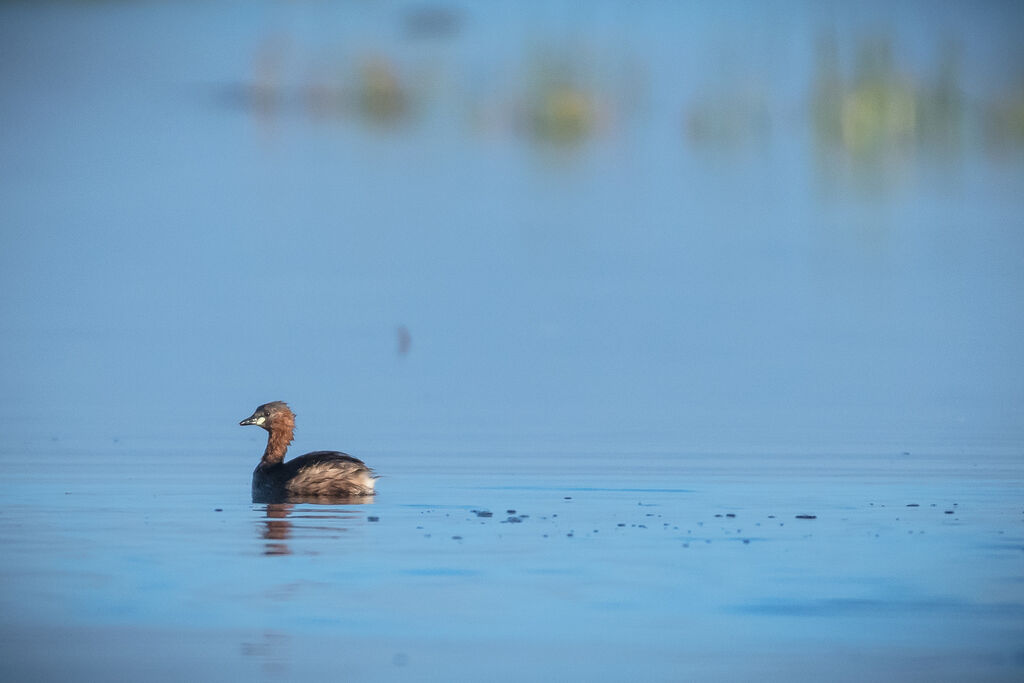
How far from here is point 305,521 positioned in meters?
14.9

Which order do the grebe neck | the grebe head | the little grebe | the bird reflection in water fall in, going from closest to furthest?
1. the bird reflection in water
2. the little grebe
3. the grebe neck
4. the grebe head

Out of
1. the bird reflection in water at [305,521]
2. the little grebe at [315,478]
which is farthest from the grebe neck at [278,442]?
the bird reflection in water at [305,521]

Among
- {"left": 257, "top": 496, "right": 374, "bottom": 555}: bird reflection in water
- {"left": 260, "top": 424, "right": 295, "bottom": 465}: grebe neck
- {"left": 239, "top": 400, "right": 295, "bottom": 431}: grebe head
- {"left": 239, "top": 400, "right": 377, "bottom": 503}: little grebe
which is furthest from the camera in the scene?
{"left": 239, "top": 400, "right": 295, "bottom": 431}: grebe head

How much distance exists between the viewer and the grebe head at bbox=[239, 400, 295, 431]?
1830cm

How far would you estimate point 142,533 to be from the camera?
45.5 ft

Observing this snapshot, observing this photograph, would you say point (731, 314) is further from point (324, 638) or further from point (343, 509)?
point (324, 638)

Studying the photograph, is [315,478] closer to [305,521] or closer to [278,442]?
[278,442]

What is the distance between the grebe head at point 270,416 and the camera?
60.1 feet

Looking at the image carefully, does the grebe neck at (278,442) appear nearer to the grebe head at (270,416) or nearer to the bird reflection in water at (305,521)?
the grebe head at (270,416)

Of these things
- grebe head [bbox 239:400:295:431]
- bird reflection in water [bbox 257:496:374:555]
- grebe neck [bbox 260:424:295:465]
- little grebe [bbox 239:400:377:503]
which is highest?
grebe head [bbox 239:400:295:431]

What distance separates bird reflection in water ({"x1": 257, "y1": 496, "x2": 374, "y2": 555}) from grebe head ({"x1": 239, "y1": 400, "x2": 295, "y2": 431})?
200 centimetres

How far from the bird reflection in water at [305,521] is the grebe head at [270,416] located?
2.00m

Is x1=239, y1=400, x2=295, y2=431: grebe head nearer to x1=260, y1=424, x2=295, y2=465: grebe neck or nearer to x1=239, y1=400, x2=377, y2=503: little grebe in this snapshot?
x1=260, y1=424, x2=295, y2=465: grebe neck

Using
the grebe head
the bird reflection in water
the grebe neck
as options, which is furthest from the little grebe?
the grebe head
